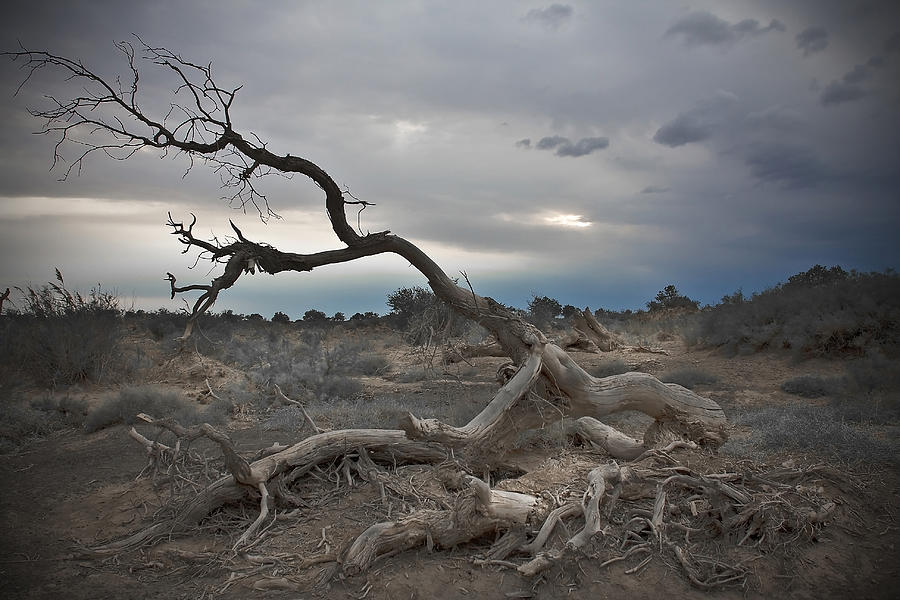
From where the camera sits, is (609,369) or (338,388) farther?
(609,369)

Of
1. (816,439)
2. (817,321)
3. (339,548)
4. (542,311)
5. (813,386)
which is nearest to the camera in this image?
(339,548)

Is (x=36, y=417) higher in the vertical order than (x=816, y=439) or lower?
lower

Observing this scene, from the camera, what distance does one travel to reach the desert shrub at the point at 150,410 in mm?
9266

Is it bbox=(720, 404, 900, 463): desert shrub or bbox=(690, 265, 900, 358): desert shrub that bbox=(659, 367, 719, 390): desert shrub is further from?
bbox=(720, 404, 900, 463): desert shrub

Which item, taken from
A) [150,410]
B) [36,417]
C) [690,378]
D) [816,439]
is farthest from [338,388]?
[816,439]

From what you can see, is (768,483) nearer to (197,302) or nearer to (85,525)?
(197,302)

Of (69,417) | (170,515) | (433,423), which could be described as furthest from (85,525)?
(69,417)

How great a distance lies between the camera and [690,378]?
11.9 metres

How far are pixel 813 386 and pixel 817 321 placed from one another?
3.52 metres

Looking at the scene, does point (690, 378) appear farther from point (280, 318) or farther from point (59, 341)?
point (280, 318)

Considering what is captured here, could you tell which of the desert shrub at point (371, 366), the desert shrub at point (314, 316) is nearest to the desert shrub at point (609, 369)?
the desert shrub at point (371, 366)

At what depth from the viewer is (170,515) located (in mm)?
5000

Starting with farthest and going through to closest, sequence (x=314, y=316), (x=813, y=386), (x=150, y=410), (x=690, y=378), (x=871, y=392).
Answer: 1. (x=314, y=316)
2. (x=690, y=378)
3. (x=813, y=386)
4. (x=150, y=410)
5. (x=871, y=392)

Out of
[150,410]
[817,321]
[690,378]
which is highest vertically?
[817,321]
